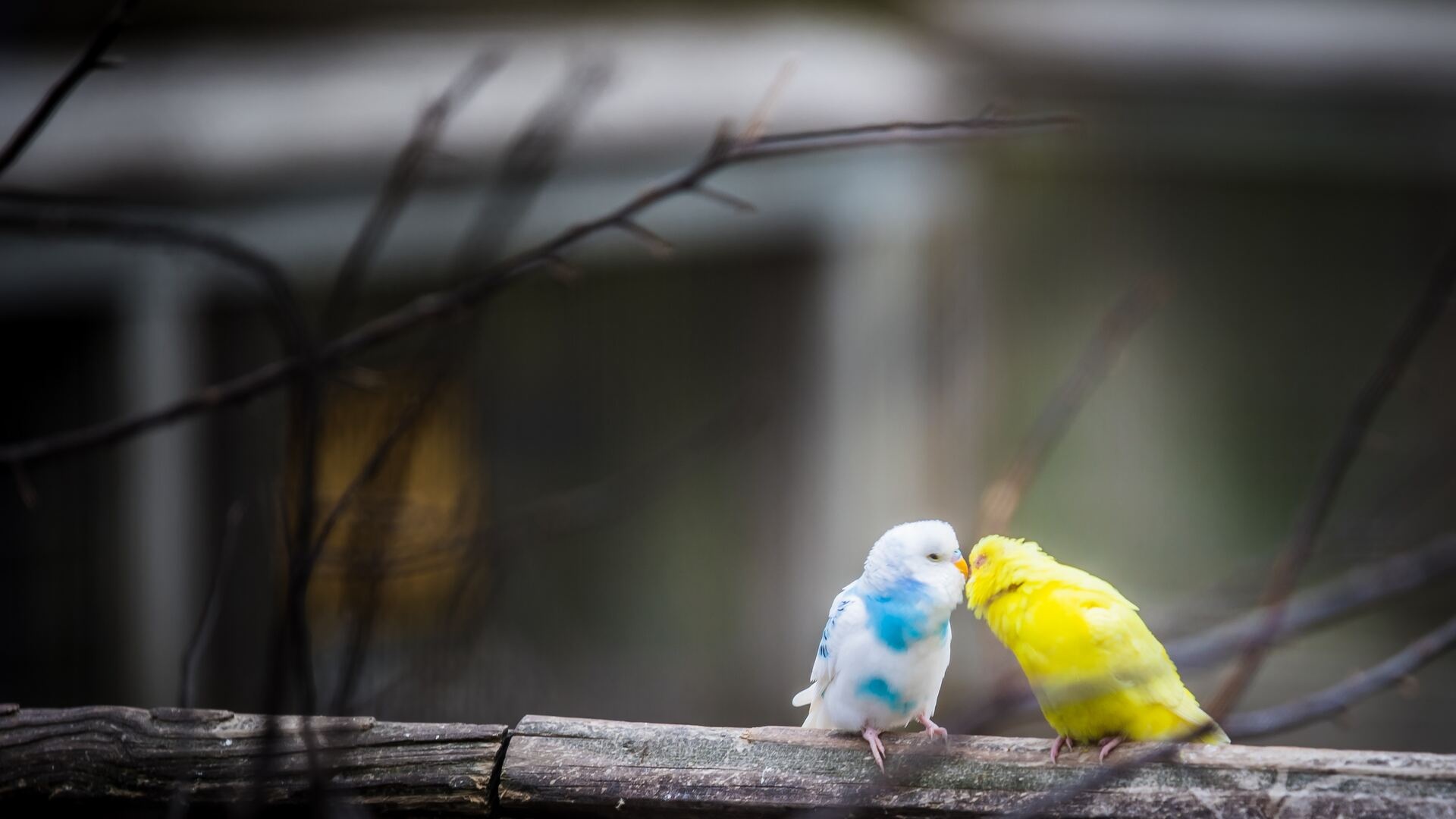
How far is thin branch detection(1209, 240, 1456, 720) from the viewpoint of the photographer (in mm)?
417

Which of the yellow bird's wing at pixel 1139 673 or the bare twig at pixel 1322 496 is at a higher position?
the bare twig at pixel 1322 496

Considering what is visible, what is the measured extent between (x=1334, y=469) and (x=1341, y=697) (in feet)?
0.94

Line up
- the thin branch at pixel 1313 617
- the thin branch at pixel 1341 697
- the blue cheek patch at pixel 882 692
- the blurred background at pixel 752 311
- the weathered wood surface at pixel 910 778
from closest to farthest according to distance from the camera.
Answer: the thin branch at pixel 1313 617 < the thin branch at pixel 1341 697 < the weathered wood surface at pixel 910 778 < the blue cheek patch at pixel 882 692 < the blurred background at pixel 752 311

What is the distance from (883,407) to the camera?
244 centimetres

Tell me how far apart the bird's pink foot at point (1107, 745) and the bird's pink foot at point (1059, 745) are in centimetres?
2

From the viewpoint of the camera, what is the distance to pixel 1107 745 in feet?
2.53

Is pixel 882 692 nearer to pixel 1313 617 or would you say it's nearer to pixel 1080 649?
pixel 1080 649

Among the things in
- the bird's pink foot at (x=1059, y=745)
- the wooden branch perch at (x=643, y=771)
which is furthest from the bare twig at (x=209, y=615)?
the bird's pink foot at (x=1059, y=745)

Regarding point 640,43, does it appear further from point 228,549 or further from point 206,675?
point 228,549

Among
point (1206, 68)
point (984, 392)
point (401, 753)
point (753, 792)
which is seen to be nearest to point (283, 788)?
point (401, 753)

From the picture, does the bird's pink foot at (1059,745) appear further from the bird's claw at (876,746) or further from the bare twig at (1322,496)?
the bare twig at (1322,496)

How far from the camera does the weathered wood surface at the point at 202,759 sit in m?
0.78

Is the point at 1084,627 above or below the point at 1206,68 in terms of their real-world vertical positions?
below

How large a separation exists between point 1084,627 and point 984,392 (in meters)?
1.80
